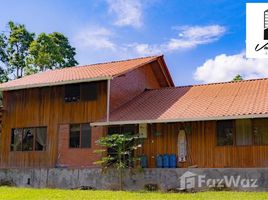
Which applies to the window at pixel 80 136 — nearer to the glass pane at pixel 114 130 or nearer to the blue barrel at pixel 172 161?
the glass pane at pixel 114 130

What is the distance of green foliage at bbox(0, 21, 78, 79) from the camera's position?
4169cm

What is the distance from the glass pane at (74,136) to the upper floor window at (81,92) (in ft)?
4.39

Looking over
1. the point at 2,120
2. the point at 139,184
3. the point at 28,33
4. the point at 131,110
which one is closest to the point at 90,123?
the point at 131,110

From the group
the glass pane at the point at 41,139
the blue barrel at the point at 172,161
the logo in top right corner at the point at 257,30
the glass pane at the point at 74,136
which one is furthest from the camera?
the glass pane at the point at 41,139

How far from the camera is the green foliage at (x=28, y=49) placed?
1641 inches

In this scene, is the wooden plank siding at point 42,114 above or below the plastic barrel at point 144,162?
above

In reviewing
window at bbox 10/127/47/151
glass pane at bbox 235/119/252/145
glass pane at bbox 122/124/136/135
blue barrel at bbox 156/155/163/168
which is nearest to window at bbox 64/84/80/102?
window at bbox 10/127/47/151

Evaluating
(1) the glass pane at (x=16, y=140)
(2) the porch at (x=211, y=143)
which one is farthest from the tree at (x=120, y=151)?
(1) the glass pane at (x=16, y=140)

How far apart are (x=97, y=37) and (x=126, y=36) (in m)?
1.45

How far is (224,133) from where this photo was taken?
18594 millimetres

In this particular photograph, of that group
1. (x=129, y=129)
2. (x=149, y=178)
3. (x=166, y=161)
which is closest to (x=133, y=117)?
(x=129, y=129)

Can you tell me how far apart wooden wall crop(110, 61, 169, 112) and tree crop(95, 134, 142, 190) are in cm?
230

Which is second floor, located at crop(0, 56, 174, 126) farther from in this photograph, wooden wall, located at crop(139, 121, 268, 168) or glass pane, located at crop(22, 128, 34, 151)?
wooden wall, located at crop(139, 121, 268, 168)

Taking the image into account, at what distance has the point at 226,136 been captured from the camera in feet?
60.8
